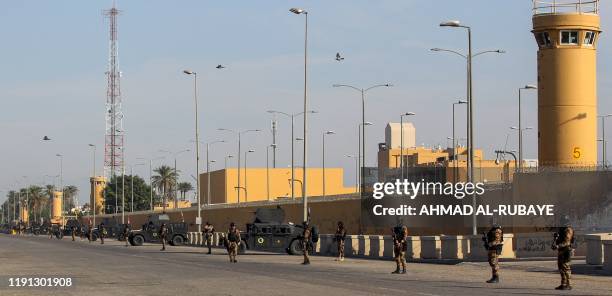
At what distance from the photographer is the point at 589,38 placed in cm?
6438

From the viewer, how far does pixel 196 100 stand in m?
80.9

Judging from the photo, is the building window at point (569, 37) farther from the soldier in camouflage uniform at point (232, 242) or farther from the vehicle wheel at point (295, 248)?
the soldier in camouflage uniform at point (232, 242)

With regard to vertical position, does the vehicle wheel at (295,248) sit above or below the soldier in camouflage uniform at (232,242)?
below

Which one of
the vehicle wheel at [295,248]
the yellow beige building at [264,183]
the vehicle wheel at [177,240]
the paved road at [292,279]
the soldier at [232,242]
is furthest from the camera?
the yellow beige building at [264,183]

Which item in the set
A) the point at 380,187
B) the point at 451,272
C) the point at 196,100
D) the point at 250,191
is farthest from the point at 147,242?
the point at 250,191

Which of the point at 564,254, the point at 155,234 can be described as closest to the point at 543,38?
the point at 155,234

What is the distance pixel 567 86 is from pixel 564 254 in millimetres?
38955

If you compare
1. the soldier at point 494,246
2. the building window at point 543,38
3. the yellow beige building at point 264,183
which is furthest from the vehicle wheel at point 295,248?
the yellow beige building at point 264,183

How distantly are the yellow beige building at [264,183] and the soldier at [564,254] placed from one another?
134 meters

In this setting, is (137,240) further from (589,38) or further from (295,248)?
(589,38)

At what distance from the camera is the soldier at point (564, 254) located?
2683 centimetres

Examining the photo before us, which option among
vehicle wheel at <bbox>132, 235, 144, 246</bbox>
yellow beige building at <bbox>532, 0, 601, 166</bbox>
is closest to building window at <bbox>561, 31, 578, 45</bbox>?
yellow beige building at <bbox>532, 0, 601, 166</bbox>

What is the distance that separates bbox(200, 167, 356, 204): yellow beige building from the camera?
6476 inches

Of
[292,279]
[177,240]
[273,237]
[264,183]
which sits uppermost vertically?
[264,183]
